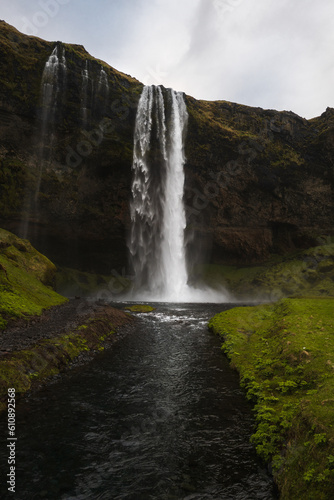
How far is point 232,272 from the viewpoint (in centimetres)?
6862

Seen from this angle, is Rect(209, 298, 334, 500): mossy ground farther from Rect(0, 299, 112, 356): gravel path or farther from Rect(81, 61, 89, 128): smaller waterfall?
Rect(81, 61, 89, 128): smaller waterfall

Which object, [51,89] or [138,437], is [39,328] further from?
[51,89]

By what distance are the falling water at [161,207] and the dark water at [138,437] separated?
139 ft

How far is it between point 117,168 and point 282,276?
4216 centimetres

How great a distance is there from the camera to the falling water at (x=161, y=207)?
54.3 m

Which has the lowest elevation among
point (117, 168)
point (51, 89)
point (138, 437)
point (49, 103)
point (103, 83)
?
point (138, 437)

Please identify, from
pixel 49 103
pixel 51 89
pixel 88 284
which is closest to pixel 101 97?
pixel 51 89

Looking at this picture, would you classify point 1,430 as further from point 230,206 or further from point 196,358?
point 230,206

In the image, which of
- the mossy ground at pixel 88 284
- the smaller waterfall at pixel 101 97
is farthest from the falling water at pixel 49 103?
the mossy ground at pixel 88 284

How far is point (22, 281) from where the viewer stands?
25.8m

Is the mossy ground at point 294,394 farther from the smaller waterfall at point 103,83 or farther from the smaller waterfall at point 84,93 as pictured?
the smaller waterfall at point 103,83

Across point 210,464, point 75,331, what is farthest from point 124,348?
point 210,464

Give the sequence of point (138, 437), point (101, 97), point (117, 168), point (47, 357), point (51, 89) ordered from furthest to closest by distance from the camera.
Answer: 1. point (117, 168)
2. point (101, 97)
3. point (51, 89)
4. point (47, 357)
5. point (138, 437)

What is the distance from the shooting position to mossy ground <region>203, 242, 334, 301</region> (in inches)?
2376
